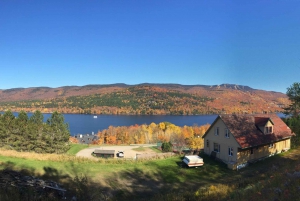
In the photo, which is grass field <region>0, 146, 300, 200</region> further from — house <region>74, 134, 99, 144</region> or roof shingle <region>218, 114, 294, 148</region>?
house <region>74, 134, 99, 144</region>

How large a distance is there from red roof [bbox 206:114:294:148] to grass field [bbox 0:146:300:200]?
101 inches

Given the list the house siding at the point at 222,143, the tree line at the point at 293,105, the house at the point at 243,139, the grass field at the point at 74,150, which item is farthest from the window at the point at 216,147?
the grass field at the point at 74,150

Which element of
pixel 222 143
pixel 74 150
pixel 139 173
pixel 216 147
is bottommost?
pixel 74 150

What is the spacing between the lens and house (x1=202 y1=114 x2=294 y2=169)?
25.6 meters

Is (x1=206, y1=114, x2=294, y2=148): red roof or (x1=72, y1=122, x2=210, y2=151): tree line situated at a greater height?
(x1=206, y1=114, x2=294, y2=148): red roof

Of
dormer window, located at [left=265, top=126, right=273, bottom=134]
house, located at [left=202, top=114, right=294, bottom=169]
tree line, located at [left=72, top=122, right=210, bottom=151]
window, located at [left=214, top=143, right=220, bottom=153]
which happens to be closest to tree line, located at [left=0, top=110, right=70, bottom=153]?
window, located at [left=214, top=143, right=220, bottom=153]

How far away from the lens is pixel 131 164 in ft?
78.0

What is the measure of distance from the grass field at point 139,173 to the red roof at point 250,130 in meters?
2.56

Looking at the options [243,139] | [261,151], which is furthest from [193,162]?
[261,151]

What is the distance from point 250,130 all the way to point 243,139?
9.15 feet

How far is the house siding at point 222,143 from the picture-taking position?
84.6 feet

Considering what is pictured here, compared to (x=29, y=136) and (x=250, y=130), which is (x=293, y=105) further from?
(x=29, y=136)

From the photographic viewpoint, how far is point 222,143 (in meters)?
27.7

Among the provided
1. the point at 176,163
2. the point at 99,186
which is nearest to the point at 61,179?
the point at 99,186
